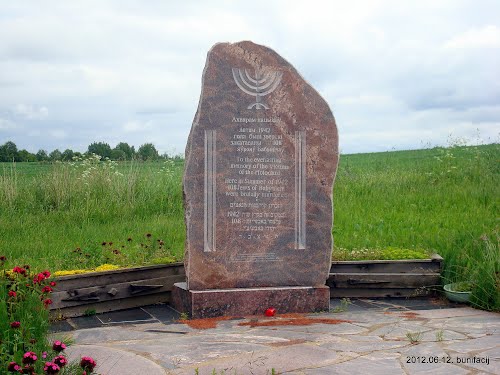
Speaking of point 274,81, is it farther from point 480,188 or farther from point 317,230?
point 480,188

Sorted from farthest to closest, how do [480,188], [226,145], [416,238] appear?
[480,188], [416,238], [226,145]

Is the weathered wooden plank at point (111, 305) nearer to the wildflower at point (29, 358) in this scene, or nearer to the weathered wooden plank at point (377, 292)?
the weathered wooden plank at point (377, 292)

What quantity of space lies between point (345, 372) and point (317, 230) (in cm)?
282

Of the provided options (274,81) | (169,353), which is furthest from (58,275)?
(274,81)

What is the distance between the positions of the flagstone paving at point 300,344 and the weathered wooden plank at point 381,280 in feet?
2.84

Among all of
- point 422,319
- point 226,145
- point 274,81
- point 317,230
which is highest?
point 274,81

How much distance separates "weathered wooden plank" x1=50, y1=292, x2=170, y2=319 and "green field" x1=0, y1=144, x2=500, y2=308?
0.49 metres

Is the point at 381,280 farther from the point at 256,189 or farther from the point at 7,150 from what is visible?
the point at 7,150

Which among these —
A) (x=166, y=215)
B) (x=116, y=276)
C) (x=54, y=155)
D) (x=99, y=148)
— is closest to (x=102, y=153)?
(x=99, y=148)

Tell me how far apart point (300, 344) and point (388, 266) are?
10.00 feet

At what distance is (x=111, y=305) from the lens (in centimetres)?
767

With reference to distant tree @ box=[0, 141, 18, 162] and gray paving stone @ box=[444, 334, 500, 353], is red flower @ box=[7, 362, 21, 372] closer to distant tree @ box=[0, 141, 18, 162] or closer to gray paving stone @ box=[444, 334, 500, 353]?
gray paving stone @ box=[444, 334, 500, 353]

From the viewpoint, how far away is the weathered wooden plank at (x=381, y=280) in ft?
27.1

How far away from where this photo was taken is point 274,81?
7379 millimetres
